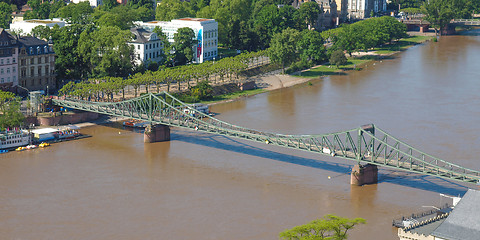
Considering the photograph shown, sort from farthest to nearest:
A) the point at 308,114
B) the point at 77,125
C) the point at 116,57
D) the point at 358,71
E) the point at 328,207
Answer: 1. the point at 358,71
2. the point at 116,57
3. the point at 308,114
4. the point at 77,125
5. the point at 328,207

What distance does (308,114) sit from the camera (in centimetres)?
9750

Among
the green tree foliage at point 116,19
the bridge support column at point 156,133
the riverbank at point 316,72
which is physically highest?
the green tree foliage at point 116,19

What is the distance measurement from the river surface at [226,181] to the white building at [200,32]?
996 inches

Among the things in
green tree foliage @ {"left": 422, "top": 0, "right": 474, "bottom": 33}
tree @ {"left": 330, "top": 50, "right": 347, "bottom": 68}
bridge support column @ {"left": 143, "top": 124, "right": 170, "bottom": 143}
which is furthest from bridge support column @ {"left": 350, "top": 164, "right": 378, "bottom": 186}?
green tree foliage @ {"left": 422, "top": 0, "right": 474, "bottom": 33}

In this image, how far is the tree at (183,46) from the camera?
400 feet

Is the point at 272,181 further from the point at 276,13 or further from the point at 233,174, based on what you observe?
the point at 276,13

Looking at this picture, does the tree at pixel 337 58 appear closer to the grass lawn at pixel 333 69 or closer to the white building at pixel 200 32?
the grass lawn at pixel 333 69

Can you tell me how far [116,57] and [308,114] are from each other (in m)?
26.7

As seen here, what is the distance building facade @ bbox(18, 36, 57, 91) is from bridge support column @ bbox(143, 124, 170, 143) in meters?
21.1

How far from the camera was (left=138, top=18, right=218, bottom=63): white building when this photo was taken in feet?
419

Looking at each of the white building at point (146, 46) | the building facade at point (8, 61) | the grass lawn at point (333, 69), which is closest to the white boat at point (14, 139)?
the building facade at point (8, 61)

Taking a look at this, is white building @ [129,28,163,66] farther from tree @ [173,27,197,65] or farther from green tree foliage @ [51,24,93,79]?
green tree foliage @ [51,24,93,79]

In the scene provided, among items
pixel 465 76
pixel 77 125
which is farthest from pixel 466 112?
pixel 77 125

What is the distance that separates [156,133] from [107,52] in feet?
88.7
